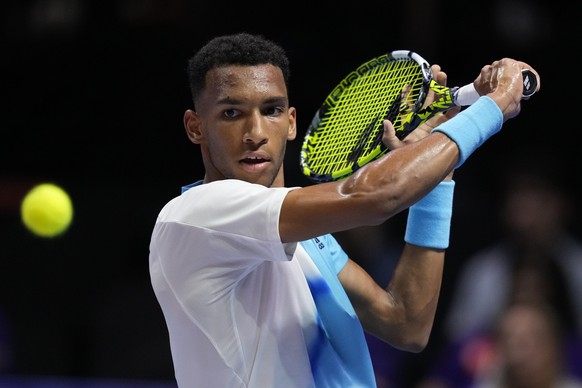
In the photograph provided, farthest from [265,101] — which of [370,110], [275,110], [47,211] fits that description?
[47,211]

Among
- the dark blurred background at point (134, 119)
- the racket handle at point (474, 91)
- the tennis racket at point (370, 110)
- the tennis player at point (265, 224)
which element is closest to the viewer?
the tennis player at point (265, 224)

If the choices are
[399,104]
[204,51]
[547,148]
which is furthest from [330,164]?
[547,148]

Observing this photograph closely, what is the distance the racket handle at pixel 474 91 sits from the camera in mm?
3004

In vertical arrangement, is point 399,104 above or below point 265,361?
above

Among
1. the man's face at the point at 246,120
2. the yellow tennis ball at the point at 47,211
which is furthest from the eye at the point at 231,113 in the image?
the yellow tennis ball at the point at 47,211

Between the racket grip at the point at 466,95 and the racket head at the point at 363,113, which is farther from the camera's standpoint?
the racket head at the point at 363,113

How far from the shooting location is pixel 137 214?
7.50 m

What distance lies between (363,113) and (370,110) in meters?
0.04

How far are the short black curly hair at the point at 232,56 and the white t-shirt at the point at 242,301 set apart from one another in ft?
1.31

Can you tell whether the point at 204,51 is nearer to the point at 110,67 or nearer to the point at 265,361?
the point at 265,361

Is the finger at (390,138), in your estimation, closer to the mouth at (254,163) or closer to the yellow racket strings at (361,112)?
the yellow racket strings at (361,112)

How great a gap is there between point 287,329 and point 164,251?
417mm

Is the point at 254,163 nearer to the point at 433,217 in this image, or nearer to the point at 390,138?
the point at 390,138

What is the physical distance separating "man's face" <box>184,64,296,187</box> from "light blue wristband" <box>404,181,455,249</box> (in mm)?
526
